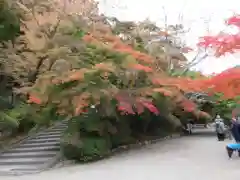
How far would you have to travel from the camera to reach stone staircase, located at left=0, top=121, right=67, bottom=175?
12.8m

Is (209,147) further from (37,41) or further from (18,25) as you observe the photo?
(18,25)

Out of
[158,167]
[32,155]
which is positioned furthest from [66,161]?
[158,167]

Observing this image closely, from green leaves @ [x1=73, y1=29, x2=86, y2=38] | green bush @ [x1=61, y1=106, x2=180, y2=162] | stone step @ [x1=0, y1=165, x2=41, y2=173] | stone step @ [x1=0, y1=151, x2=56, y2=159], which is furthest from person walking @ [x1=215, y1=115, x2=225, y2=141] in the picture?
stone step @ [x1=0, y1=165, x2=41, y2=173]

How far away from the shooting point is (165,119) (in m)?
20.6

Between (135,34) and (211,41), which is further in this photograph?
(135,34)

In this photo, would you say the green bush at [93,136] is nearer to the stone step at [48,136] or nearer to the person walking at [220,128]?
the stone step at [48,136]

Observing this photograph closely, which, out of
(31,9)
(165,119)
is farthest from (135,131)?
(31,9)

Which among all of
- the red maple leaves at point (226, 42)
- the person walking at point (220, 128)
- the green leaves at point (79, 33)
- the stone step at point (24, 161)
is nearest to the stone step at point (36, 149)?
the stone step at point (24, 161)

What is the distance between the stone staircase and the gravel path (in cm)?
85

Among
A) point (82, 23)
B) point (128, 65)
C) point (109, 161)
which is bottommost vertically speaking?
point (109, 161)

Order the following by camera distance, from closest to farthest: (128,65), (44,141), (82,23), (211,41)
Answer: (211,41) → (128,65) → (44,141) → (82,23)

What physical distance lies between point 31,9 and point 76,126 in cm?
719

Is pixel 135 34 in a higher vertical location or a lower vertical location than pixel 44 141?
higher

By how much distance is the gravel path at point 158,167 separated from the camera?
1065 centimetres
